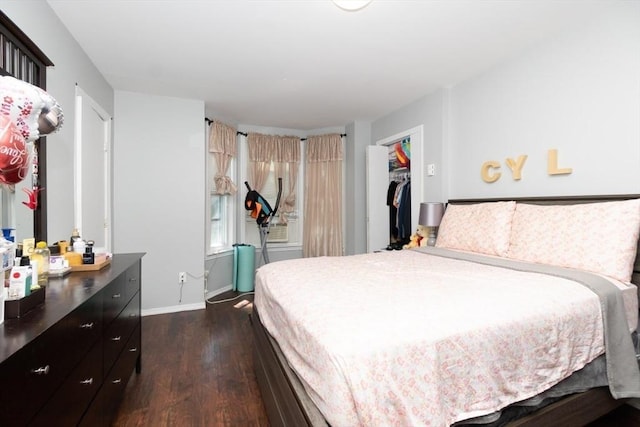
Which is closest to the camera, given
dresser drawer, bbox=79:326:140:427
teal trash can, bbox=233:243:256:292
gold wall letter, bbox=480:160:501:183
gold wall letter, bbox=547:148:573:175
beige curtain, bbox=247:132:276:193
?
dresser drawer, bbox=79:326:140:427

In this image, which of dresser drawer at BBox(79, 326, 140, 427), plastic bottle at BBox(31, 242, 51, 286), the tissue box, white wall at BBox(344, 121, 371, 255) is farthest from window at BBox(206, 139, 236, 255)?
the tissue box

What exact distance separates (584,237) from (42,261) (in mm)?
2879

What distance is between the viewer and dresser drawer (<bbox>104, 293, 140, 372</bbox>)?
1.49 metres

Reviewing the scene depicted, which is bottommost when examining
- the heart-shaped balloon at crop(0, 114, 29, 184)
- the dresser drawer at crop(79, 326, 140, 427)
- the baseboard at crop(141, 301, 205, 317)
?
the baseboard at crop(141, 301, 205, 317)

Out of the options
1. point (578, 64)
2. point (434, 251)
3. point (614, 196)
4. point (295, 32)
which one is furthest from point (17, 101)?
point (578, 64)

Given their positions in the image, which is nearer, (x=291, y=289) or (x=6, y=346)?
(x=6, y=346)

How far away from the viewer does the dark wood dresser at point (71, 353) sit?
0.77 m

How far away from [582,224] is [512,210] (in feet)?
1.75

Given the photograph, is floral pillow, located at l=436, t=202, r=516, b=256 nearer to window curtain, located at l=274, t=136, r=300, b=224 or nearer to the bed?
the bed

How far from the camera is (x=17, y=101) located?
112cm

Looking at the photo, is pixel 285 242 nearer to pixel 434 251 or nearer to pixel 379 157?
pixel 379 157

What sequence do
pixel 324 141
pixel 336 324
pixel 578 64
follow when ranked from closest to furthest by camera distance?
1. pixel 336 324
2. pixel 578 64
3. pixel 324 141

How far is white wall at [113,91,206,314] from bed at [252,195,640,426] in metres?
1.78

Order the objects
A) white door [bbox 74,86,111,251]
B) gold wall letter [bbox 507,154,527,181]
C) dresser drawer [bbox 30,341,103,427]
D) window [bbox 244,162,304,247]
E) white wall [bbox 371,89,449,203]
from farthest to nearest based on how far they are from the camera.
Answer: window [bbox 244,162,304,247] < white wall [bbox 371,89,449,203] < gold wall letter [bbox 507,154,527,181] < white door [bbox 74,86,111,251] < dresser drawer [bbox 30,341,103,427]
